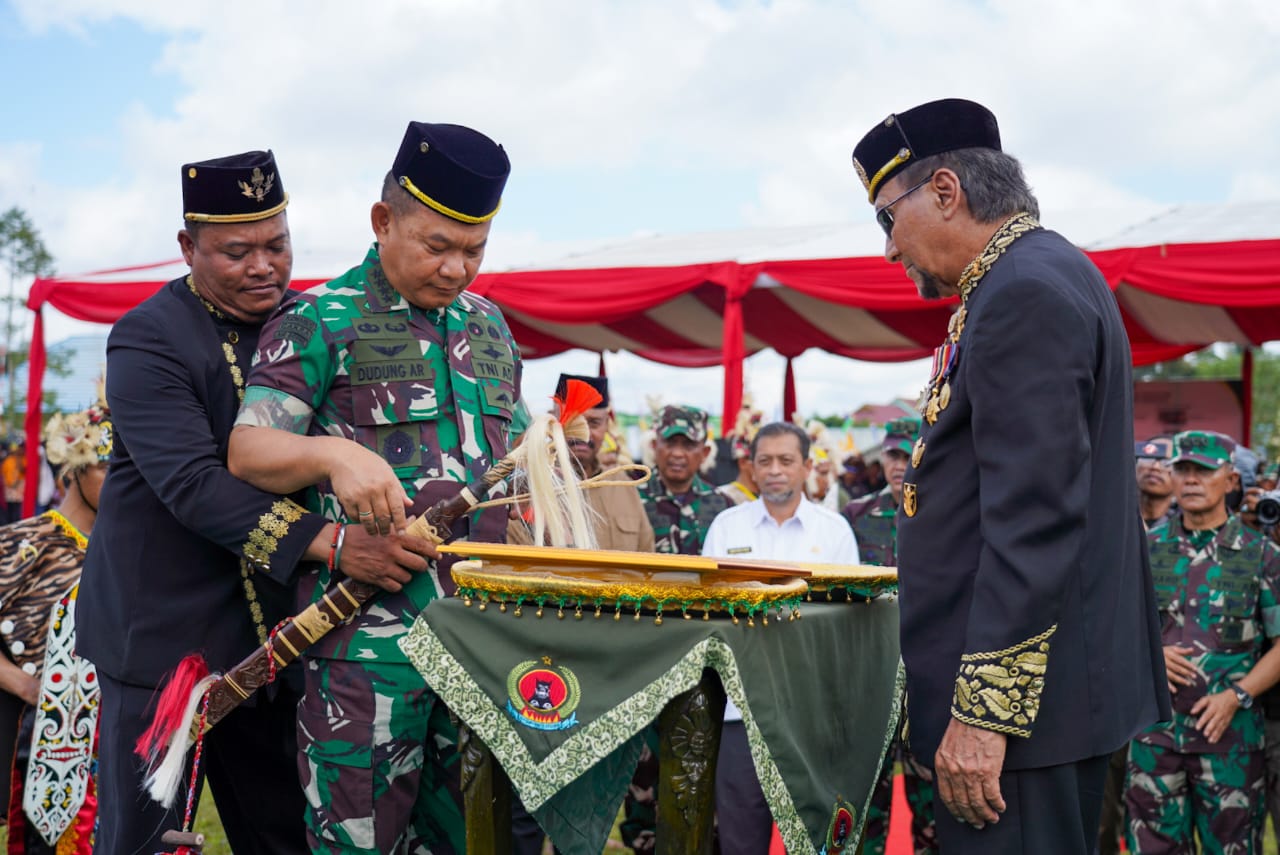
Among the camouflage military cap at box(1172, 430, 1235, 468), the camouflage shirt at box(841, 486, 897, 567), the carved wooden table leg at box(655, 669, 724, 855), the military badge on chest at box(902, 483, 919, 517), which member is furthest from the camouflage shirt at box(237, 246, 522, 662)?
the camouflage shirt at box(841, 486, 897, 567)

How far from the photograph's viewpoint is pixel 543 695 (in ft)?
7.74

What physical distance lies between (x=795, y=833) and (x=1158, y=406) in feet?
34.9

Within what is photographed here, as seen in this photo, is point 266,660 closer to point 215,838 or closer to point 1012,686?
point 1012,686

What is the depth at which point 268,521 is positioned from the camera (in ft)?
8.77

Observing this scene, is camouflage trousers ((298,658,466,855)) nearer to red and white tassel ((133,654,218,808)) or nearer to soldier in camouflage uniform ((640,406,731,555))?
red and white tassel ((133,654,218,808))

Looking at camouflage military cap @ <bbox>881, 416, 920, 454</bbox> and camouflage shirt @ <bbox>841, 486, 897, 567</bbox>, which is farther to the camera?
camouflage military cap @ <bbox>881, 416, 920, 454</bbox>

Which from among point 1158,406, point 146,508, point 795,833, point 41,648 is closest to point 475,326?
point 146,508

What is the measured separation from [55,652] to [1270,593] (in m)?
4.80

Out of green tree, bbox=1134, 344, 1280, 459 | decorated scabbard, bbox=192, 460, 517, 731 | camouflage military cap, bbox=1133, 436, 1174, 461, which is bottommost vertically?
decorated scabbard, bbox=192, 460, 517, 731

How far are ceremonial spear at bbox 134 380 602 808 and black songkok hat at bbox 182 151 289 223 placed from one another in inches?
41.1

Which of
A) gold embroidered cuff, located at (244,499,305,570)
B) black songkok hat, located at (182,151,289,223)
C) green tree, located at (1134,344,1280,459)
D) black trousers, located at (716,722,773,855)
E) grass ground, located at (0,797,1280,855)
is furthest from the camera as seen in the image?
green tree, located at (1134,344,1280,459)

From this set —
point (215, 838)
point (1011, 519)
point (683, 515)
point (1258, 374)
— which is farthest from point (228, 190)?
point (1258, 374)

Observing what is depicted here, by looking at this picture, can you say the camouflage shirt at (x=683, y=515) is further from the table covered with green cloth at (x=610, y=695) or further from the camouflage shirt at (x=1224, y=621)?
the table covered with green cloth at (x=610, y=695)

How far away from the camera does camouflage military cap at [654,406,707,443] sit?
6839mm
